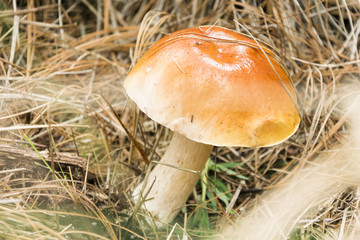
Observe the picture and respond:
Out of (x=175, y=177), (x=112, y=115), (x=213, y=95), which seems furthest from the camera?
(x=112, y=115)

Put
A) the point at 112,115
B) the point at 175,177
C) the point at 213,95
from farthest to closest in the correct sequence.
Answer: the point at 112,115 → the point at 175,177 → the point at 213,95

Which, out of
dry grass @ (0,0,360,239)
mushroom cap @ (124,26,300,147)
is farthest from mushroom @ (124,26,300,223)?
dry grass @ (0,0,360,239)

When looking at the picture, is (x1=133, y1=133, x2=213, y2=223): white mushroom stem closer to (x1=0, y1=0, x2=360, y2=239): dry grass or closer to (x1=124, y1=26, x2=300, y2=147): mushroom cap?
(x1=0, y1=0, x2=360, y2=239): dry grass

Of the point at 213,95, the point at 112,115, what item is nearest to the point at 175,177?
the point at 213,95

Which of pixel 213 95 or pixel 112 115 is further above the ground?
pixel 213 95

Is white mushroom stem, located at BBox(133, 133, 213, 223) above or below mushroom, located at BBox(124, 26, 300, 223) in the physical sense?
below

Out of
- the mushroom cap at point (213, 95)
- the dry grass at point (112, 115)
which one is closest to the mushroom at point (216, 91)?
the mushroom cap at point (213, 95)

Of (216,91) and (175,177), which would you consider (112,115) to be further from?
(216,91)
